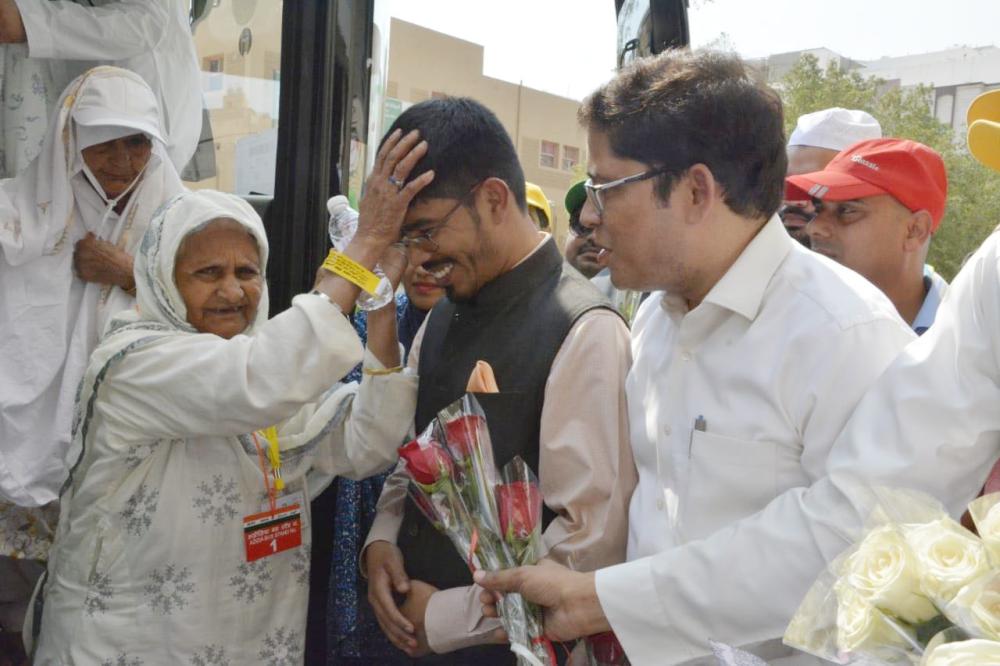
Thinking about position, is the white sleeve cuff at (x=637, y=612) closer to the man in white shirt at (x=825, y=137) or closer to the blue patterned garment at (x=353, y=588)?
the blue patterned garment at (x=353, y=588)

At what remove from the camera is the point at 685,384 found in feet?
6.57

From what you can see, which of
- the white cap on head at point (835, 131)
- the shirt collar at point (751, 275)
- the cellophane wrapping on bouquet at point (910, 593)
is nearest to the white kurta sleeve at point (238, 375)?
the shirt collar at point (751, 275)

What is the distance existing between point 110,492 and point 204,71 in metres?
1.75

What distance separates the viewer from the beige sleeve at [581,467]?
2.10 m

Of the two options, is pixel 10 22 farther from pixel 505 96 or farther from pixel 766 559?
pixel 505 96

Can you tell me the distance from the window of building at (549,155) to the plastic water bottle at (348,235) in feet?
122

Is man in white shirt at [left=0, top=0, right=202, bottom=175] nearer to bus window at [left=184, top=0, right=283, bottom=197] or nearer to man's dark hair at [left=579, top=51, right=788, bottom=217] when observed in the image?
bus window at [left=184, top=0, right=283, bottom=197]

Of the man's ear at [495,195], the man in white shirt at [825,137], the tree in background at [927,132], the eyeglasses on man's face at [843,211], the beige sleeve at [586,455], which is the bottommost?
the beige sleeve at [586,455]

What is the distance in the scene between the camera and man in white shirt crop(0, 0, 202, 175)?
3.11 meters

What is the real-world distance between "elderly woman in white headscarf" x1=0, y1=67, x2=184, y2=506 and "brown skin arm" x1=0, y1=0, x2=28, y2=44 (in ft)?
0.72

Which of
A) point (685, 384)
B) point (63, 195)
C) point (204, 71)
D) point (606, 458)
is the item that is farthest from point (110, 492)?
point (204, 71)

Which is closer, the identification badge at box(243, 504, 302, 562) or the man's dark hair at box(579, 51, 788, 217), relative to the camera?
the man's dark hair at box(579, 51, 788, 217)

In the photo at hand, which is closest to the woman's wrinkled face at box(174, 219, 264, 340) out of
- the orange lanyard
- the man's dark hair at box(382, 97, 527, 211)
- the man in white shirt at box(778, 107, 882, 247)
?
the orange lanyard

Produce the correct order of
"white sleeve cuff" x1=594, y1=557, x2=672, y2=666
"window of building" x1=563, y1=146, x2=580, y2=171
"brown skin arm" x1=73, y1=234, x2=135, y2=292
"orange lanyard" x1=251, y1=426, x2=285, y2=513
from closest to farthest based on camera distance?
1. "white sleeve cuff" x1=594, y1=557, x2=672, y2=666
2. "orange lanyard" x1=251, y1=426, x2=285, y2=513
3. "brown skin arm" x1=73, y1=234, x2=135, y2=292
4. "window of building" x1=563, y1=146, x2=580, y2=171
